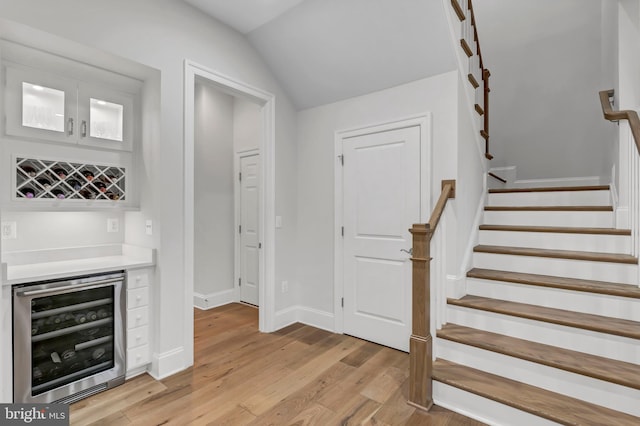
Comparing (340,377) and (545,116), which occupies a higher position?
(545,116)

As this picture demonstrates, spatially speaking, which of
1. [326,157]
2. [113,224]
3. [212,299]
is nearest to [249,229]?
[212,299]

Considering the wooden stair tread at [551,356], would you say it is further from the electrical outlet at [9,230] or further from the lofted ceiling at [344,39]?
the electrical outlet at [9,230]

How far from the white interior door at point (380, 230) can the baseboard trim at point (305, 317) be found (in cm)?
22

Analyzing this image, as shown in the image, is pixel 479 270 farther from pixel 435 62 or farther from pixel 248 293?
pixel 248 293

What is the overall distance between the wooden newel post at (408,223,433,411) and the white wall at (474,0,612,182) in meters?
3.03

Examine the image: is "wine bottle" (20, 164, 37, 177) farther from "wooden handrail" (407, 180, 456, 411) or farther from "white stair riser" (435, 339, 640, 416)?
"white stair riser" (435, 339, 640, 416)

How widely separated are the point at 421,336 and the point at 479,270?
99 cm

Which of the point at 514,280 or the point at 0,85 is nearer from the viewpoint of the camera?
the point at 0,85

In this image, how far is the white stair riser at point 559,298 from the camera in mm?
1999

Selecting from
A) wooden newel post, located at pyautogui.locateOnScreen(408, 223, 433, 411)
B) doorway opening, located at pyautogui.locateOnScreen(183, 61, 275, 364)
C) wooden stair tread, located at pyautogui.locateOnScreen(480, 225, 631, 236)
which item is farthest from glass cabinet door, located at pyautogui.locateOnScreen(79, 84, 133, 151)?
wooden stair tread, located at pyautogui.locateOnScreen(480, 225, 631, 236)

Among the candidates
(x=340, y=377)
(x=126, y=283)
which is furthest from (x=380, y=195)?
(x=126, y=283)

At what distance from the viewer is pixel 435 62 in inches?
102

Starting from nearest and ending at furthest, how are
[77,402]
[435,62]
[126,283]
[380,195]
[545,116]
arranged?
1. [77,402]
2. [126,283]
3. [435,62]
4. [380,195]
5. [545,116]

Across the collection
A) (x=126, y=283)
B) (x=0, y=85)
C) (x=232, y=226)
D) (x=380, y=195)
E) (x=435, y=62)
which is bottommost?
(x=126, y=283)
